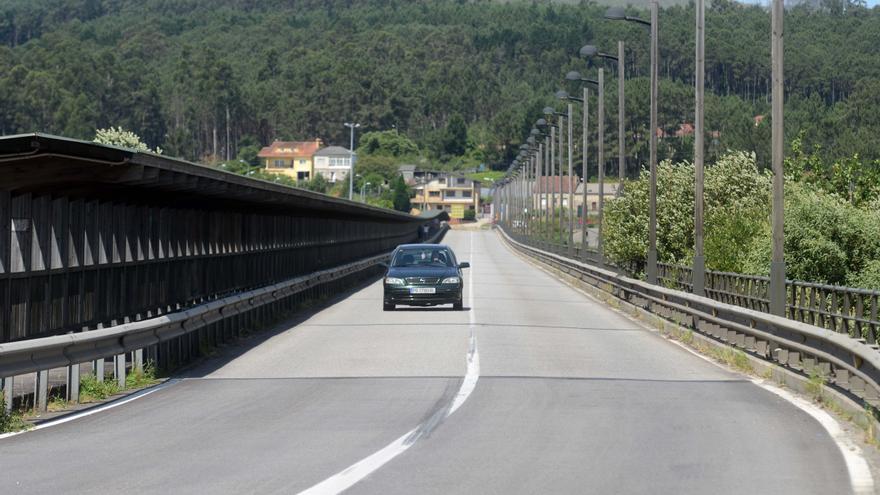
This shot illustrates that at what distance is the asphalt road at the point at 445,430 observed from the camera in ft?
32.9

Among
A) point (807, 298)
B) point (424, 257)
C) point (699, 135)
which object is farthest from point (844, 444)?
point (424, 257)

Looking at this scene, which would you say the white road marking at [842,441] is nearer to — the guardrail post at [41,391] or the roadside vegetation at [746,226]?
the guardrail post at [41,391]

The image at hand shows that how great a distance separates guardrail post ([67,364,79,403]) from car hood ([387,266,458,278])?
17780mm

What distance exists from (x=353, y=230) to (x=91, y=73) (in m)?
146

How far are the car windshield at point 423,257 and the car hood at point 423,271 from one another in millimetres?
412

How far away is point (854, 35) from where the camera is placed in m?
198

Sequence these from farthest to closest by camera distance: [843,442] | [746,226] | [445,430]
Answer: [746,226] → [445,430] → [843,442]

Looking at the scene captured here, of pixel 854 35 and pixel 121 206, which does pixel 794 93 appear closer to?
pixel 854 35

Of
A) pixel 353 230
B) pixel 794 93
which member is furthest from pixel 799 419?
pixel 794 93

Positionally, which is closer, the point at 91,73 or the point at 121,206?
the point at 121,206

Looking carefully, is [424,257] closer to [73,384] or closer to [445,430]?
[73,384]

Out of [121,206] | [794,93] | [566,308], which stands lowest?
[566,308]

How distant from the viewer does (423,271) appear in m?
33.2

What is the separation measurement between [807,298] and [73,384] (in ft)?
53.7
